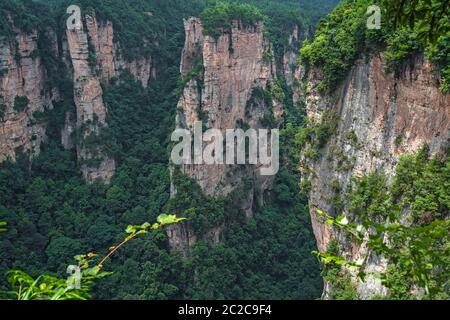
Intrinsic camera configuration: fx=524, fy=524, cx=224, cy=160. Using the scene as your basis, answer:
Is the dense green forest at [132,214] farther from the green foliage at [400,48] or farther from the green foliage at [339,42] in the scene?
the green foliage at [400,48]

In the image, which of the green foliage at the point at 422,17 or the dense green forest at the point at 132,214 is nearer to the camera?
the green foliage at the point at 422,17

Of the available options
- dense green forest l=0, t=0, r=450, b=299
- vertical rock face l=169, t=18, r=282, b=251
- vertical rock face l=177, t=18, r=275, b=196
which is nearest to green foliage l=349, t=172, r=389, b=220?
dense green forest l=0, t=0, r=450, b=299

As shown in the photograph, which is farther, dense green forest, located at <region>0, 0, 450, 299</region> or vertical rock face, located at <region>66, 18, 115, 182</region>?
vertical rock face, located at <region>66, 18, 115, 182</region>

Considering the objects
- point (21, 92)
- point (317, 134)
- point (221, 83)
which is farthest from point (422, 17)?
point (21, 92)

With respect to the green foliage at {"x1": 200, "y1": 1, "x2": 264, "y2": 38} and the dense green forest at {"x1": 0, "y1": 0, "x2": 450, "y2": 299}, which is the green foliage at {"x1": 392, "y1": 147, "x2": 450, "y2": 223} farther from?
the green foliage at {"x1": 200, "y1": 1, "x2": 264, "y2": 38}

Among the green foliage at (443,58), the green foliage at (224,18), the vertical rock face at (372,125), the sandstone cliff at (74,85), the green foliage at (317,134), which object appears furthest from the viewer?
the green foliage at (224,18)

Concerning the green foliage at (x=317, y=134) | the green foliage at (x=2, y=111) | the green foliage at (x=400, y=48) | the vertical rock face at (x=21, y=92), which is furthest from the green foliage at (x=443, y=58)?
the vertical rock face at (x=21, y=92)

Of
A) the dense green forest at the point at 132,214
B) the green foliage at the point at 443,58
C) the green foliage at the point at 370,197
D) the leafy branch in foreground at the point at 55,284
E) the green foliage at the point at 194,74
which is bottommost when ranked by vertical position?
the dense green forest at the point at 132,214
